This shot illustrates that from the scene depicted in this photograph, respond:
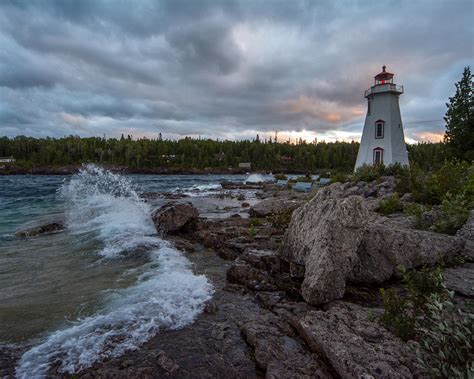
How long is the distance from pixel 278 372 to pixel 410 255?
196 inches

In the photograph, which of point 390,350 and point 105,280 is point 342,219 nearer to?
point 390,350

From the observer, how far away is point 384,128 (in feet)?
118

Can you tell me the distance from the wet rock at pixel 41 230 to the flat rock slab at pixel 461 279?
16539 mm

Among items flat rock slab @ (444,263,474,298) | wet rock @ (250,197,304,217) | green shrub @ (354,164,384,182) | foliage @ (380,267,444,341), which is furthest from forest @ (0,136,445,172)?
foliage @ (380,267,444,341)

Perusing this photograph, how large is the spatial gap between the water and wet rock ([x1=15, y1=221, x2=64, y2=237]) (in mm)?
484

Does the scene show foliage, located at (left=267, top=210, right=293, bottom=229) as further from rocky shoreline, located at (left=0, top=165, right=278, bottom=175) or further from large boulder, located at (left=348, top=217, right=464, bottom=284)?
rocky shoreline, located at (left=0, top=165, right=278, bottom=175)

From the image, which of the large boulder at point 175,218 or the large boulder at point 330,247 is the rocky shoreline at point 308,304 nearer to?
the large boulder at point 330,247

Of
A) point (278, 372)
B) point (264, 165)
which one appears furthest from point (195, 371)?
point (264, 165)

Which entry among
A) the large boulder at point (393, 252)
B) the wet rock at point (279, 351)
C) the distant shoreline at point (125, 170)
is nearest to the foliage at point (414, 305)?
the wet rock at point (279, 351)

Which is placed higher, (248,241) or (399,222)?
(399,222)

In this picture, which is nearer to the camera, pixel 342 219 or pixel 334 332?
pixel 334 332

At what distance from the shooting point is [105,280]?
8625 mm

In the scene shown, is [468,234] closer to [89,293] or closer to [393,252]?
[393,252]

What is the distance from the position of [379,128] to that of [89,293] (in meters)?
36.9
